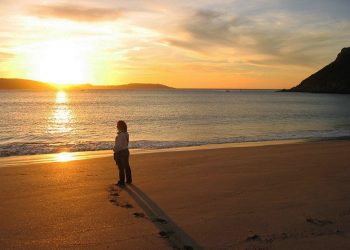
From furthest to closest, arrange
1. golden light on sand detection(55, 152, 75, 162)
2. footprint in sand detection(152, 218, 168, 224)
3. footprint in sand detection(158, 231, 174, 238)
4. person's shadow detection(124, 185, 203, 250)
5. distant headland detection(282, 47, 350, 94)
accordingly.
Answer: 1. distant headland detection(282, 47, 350, 94)
2. golden light on sand detection(55, 152, 75, 162)
3. footprint in sand detection(152, 218, 168, 224)
4. footprint in sand detection(158, 231, 174, 238)
5. person's shadow detection(124, 185, 203, 250)

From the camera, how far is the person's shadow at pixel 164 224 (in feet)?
17.6

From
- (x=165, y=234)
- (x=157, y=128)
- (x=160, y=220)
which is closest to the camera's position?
(x=165, y=234)

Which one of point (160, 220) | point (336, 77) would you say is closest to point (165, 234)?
point (160, 220)

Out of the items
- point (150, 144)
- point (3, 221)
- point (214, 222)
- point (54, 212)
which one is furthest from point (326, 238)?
point (150, 144)

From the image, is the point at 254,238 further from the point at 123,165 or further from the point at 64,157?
the point at 64,157

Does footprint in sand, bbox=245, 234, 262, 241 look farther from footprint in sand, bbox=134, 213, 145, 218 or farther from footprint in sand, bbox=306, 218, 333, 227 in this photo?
footprint in sand, bbox=134, 213, 145, 218

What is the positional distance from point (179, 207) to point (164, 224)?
3.13 ft

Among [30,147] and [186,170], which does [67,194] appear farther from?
[30,147]

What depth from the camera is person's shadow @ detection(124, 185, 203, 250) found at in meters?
5.36

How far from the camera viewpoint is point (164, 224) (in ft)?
20.2

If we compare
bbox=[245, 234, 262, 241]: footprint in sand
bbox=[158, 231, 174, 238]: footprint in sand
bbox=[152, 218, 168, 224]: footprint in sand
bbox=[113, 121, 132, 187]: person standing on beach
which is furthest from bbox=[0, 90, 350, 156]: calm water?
bbox=[245, 234, 262, 241]: footprint in sand

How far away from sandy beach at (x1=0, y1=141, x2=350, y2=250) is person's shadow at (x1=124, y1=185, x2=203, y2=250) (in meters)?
0.01

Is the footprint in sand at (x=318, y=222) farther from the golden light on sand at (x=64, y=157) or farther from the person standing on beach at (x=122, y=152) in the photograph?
the golden light on sand at (x=64, y=157)

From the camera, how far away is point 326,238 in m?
5.45
